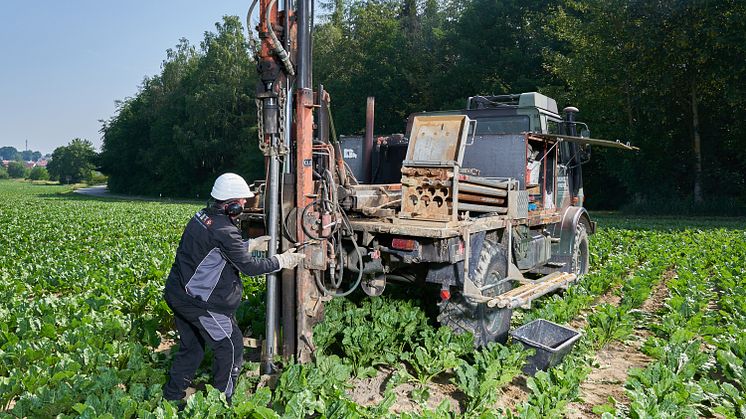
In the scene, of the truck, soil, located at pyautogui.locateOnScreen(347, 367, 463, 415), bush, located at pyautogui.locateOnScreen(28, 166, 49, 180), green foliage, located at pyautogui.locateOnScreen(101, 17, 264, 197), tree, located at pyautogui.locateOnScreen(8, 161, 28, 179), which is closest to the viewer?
the truck

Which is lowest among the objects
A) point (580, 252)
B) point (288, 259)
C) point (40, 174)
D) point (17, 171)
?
point (580, 252)

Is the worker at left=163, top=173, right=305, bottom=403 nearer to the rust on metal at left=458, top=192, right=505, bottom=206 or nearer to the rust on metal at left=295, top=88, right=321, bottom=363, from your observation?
the rust on metal at left=295, top=88, right=321, bottom=363

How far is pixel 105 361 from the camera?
5070 mm

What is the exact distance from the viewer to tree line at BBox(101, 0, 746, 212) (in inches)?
972

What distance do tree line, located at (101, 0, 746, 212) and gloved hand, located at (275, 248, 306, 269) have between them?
76.4 ft

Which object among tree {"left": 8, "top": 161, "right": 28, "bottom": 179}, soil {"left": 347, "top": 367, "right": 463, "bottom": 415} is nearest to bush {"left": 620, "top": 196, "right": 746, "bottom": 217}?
soil {"left": 347, "top": 367, "right": 463, "bottom": 415}

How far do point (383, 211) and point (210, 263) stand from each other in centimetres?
200

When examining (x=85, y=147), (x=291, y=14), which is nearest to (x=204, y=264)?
(x=291, y=14)

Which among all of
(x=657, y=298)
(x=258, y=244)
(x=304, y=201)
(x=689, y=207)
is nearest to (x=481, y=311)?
(x=304, y=201)

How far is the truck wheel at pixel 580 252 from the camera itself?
9133mm

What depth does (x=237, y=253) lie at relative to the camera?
13.8 feet

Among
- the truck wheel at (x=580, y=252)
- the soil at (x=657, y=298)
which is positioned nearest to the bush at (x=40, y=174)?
the truck wheel at (x=580, y=252)

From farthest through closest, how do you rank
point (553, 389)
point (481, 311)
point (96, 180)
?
point (96, 180), point (481, 311), point (553, 389)

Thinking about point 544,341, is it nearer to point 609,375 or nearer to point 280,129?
point 609,375
